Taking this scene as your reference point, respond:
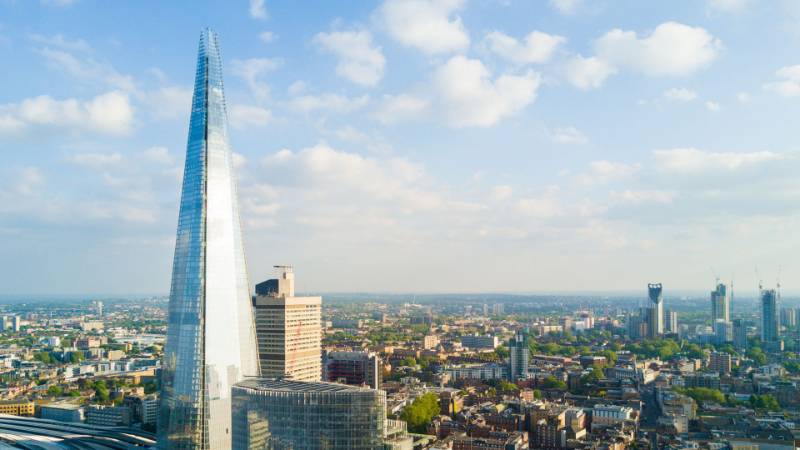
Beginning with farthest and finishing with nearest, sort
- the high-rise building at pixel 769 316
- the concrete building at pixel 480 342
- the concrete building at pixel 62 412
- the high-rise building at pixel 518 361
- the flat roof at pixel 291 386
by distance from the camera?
the concrete building at pixel 480 342 < the high-rise building at pixel 769 316 < the high-rise building at pixel 518 361 < the concrete building at pixel 62 412 < the flat roof at pixel 291 386

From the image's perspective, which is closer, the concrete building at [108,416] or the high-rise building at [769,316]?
the concrete building at [108,416]

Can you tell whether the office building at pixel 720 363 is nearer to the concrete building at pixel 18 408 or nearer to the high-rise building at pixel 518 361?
the high-rise building at pixel 518 361

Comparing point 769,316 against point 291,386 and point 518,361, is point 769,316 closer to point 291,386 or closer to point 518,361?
point 518,361

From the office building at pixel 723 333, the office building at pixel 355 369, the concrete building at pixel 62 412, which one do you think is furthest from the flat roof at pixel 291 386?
the office building at pixel 723 333

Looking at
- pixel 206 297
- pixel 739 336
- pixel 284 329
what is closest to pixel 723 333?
pixel 739 336

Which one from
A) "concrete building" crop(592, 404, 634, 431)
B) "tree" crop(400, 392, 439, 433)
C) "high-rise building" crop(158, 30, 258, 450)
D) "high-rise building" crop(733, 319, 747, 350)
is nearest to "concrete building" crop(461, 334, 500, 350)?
"high-rise building" crop(733, 319, 747, 350)

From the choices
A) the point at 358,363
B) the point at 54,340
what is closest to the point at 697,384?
the point at 358,363

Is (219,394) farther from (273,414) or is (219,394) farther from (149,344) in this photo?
(149,344)
